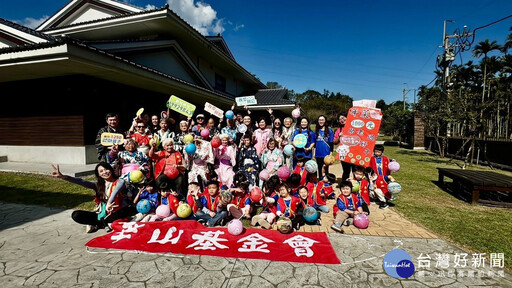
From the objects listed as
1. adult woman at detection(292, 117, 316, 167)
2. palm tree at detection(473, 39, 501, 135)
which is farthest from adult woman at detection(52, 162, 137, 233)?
palm tree at detection(473, 39, 501, 135)

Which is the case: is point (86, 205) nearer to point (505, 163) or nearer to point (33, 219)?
point (33, 219)

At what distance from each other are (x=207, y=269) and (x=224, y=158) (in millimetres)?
2735

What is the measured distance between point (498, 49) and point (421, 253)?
132 ft

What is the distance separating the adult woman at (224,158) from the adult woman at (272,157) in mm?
738

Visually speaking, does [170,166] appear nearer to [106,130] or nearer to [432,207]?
[106,130]

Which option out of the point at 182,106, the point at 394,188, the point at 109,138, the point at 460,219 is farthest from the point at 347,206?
the point at 109,138

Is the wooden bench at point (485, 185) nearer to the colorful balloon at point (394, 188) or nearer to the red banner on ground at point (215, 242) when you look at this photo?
the colorful balloon at point (394, 188)

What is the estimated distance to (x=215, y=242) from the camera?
3428mm

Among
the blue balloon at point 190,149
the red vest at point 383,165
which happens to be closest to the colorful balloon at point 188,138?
the blue balloon at point 190,149

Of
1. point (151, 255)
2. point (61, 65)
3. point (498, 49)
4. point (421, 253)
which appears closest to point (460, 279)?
point (421, 253)

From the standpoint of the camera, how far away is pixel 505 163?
1081cm

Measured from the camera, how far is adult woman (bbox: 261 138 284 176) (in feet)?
16.7

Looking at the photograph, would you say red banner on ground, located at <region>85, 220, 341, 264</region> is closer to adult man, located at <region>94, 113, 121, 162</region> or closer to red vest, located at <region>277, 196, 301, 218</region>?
red vest, located at <region>277, 196, 301, 218</region>

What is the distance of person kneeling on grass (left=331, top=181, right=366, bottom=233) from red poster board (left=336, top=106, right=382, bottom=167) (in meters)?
1.19
